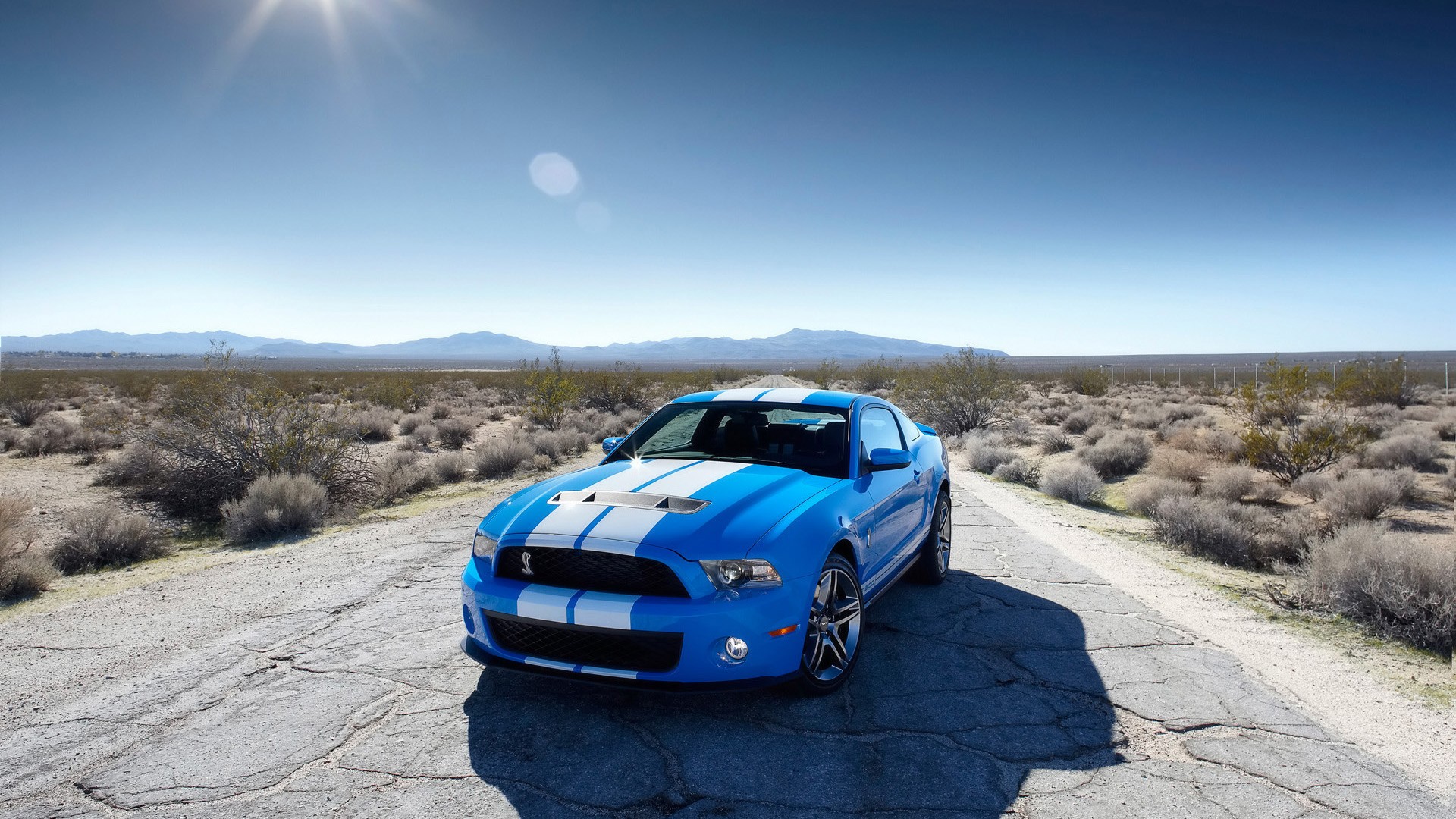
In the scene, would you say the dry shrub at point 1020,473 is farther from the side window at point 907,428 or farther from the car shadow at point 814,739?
the car shadow at point 814,739

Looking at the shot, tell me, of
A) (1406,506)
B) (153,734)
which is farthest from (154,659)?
(1406,506)

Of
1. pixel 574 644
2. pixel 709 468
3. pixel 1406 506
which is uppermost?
pixel 709 468

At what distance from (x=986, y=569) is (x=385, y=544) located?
19.3 ft

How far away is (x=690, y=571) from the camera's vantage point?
336cm

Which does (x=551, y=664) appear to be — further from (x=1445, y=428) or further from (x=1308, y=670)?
(x=1445, y=428)

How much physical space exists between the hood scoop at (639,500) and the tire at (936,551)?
268cm

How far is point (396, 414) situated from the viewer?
2428 centimetres

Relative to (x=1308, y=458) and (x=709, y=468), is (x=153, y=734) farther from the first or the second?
(x=1308, y=458)

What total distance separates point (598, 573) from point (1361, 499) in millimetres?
10998

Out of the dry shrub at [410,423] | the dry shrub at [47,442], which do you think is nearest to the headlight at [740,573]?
the dry shrub at [47,442]

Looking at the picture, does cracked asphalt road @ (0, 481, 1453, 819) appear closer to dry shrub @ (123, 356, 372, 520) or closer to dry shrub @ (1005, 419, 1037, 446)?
dry shrub @ (123, 356, 372, 520)

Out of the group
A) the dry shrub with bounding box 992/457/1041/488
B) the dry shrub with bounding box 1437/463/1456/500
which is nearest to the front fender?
the dry shrub with bounding box 992/457/1041/488

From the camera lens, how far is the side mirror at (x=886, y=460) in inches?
183

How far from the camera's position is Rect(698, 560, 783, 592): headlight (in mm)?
3393
